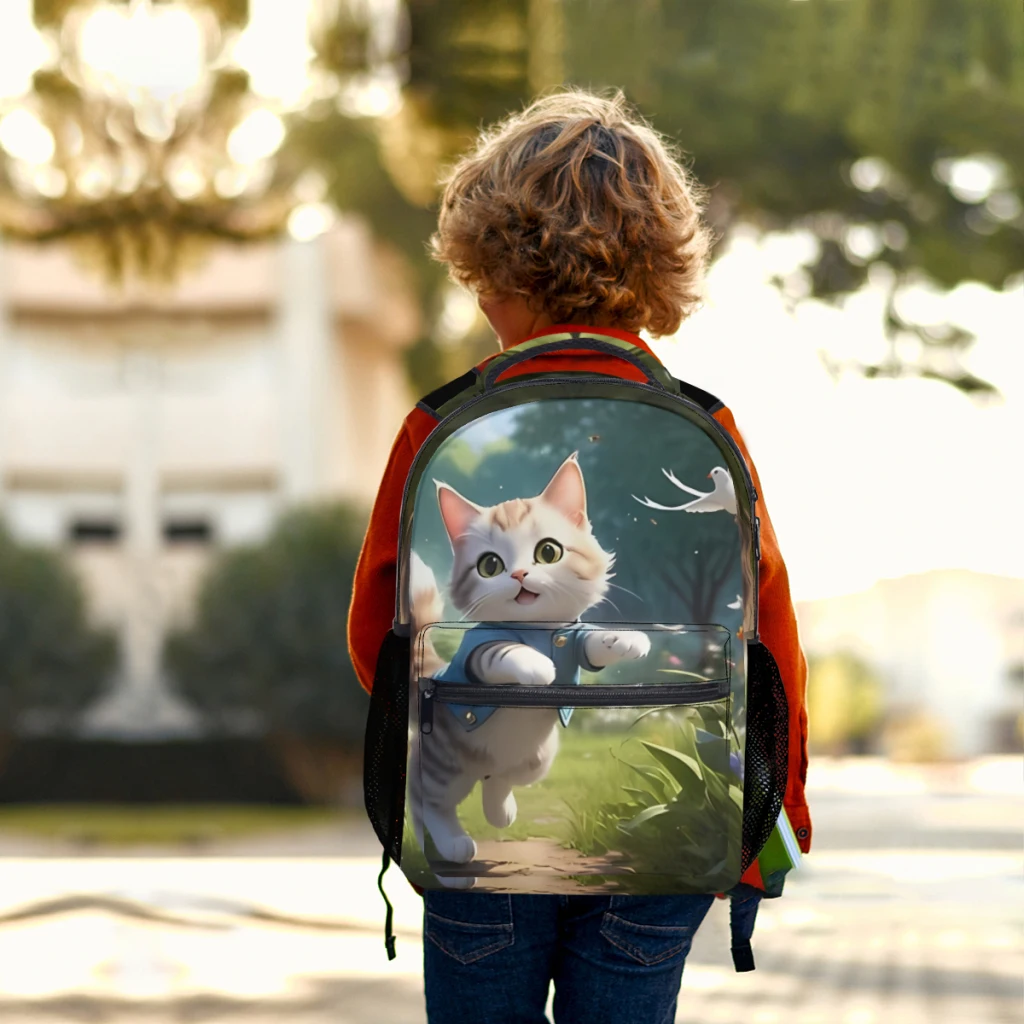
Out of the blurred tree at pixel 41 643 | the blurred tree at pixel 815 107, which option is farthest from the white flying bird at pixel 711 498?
the blurred tree at pixel 41 643

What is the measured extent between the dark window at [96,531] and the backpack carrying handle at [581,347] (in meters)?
18.8

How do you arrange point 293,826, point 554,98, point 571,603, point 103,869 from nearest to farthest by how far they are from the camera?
point 571,603, point 554,98, point 103,869, point 293,826

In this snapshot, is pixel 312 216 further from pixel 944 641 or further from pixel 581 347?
pixel 944 641

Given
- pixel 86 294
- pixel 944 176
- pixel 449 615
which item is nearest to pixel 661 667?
pixel 449 615

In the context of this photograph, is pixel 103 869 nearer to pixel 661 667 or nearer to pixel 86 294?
pixel 661 667

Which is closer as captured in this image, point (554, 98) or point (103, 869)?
point (554, 98)

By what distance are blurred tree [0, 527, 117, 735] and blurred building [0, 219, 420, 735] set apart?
156cm

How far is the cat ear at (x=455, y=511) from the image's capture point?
Result: 1.67 meters

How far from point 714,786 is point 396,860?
367mm

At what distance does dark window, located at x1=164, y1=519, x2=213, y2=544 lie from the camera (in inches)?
804

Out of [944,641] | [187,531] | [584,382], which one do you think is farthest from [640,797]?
[944,641]

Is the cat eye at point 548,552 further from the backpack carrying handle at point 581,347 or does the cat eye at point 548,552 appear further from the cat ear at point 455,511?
the backpack carrying handle at point 581,347

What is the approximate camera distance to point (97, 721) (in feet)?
58.2

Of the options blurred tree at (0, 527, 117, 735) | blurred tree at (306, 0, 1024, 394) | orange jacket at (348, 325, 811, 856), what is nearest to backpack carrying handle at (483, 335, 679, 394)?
orange jacket at (348, 325, 811, 856)
